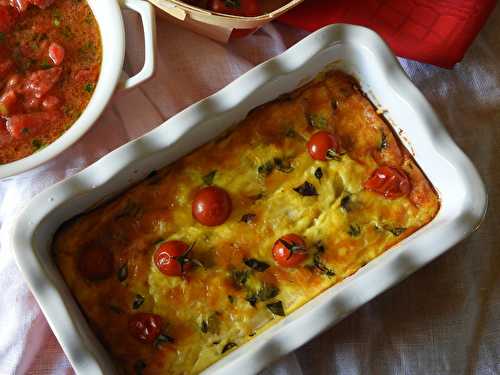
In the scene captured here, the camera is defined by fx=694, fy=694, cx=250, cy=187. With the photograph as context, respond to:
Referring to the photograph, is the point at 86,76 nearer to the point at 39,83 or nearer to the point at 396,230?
the point at 39,83

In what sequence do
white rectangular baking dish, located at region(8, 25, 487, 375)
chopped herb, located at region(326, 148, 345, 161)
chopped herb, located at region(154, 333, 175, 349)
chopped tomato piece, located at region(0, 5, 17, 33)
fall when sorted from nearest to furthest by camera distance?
white rectangular baking dish, located at region(8, 25, 487, 375) → chopped herb, located at region(154, 333, 175, 349) → chopped herb, located at region(326, 148, 345, 161) → chopped tomato piece, located at region(0, 5, 17, 33)

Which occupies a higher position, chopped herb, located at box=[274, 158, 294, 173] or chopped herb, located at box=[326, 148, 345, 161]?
chopped herb, located at box=[326, 148, 345, 161]

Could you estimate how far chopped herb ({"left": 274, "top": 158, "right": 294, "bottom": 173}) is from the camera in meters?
1.81

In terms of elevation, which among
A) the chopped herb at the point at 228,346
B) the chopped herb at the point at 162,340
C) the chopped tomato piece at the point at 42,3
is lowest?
the chopped herb at the point at 228,346

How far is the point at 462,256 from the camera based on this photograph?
1974mm

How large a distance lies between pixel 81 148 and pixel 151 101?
231 mm

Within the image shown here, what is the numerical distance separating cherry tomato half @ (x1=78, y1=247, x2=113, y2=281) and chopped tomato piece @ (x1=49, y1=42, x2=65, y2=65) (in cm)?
53

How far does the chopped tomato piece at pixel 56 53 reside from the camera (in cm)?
188

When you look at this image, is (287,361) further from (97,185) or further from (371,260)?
(97,185)

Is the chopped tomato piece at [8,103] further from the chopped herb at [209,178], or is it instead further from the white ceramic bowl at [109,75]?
the chopped herb at [209,178]

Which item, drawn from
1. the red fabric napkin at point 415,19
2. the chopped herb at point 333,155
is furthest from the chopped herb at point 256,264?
the red fabric napkin at point 415,19

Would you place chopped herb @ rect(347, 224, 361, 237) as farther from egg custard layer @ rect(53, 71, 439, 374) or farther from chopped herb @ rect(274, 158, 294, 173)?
chopped herb @ rect(274, 158, 294, 173)

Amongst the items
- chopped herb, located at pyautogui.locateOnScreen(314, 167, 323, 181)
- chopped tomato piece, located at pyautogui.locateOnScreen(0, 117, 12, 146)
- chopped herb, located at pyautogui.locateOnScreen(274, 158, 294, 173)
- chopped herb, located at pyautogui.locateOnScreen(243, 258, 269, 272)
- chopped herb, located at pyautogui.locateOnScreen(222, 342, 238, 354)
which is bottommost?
chopped herb, located at pyautogui.locateOnScreen(222, 342, 238, 354)

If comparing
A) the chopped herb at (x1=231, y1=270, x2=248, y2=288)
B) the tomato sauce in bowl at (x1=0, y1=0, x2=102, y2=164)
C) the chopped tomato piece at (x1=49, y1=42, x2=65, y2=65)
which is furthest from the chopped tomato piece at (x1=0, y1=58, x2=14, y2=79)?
the chopped herb at (x1=231, y1=270, x2=248, y2=288)
